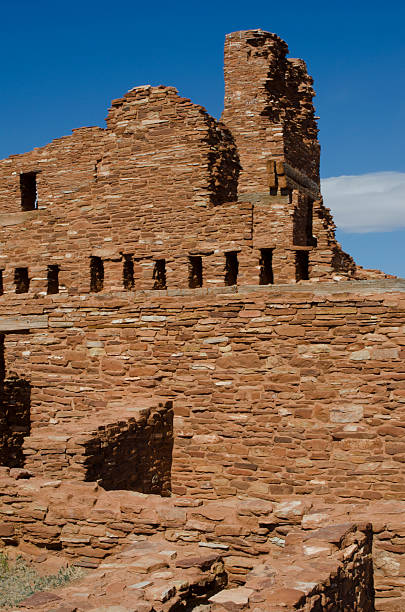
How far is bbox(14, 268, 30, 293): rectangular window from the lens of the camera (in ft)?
56.1

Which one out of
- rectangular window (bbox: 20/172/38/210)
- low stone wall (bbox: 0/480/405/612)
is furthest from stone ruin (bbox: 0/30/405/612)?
rectangular window (bbox: 20/172/38/210)

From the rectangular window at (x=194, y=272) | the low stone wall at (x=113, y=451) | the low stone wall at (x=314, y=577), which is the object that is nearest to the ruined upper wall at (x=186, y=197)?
the rectangular window at (x=194, y=272)

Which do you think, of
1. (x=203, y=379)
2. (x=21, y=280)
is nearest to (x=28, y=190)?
(x=21, y=280)

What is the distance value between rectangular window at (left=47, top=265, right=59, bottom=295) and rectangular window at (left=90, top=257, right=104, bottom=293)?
1.67 m

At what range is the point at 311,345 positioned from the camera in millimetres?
9586

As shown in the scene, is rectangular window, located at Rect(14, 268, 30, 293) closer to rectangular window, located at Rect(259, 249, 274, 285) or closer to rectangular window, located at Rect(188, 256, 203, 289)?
rectangular window, located at Rect(188, 256, 203, 289)

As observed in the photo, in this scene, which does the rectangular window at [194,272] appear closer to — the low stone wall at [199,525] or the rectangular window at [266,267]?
the rectangular window at [266,267]

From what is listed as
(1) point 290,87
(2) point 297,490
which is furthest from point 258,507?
(1) point 290,87

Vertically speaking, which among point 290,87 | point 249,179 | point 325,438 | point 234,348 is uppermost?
point 290,87

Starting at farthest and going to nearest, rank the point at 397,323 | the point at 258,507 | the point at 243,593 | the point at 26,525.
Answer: the point at 397,323 < the point at 26,525 < the point at 258,507 < the point at 243,593

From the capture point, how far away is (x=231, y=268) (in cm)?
1324

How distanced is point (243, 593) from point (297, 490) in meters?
4.28

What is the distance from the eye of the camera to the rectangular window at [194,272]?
43.8 feet

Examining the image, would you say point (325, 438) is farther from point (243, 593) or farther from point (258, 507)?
point (243, 593)
